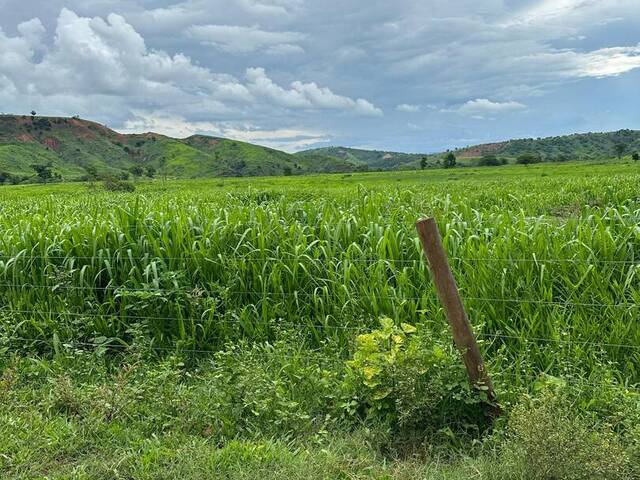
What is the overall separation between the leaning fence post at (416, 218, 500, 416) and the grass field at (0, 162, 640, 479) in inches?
4.8

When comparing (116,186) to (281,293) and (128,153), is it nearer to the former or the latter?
(281,293)

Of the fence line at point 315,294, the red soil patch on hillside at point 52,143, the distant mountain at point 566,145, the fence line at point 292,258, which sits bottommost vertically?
the fence line at point 315,294

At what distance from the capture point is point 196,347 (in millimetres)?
4535

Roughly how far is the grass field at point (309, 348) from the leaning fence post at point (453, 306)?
0.12m

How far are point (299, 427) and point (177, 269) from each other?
99.6 inches

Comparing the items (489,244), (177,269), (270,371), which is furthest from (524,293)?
(177,269)

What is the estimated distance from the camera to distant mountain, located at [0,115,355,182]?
407 ft

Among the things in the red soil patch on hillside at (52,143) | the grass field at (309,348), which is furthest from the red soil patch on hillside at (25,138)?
the grass field at (309,348)

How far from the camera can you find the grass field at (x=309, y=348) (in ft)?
9.52

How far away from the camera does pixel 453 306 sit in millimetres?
3074

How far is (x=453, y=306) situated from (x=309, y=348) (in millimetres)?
1671

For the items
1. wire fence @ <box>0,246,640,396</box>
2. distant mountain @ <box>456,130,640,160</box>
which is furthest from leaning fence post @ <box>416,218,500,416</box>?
distant mountain @ <box>456,130,640,160</box>

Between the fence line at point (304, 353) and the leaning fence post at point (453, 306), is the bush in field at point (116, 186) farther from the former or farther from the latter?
the leaning fence post at point (453, 306)

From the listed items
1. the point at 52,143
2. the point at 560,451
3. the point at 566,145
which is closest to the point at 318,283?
the point at 560,451
